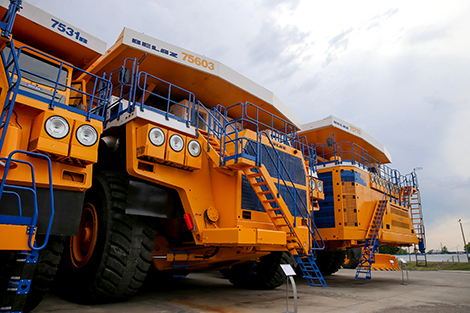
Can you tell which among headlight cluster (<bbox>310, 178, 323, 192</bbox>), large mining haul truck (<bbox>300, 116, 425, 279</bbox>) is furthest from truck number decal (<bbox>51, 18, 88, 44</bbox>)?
large mining haul truck (<bbox>300, 116, 425, 279</bbox>)

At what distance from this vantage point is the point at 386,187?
1253 cm

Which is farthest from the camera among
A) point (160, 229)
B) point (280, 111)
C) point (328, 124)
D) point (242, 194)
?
point (328, 124)

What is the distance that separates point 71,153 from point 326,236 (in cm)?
861

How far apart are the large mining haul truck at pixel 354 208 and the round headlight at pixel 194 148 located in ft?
20.6

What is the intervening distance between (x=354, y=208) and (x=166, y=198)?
7022 mm

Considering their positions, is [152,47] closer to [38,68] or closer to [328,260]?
[38,68]

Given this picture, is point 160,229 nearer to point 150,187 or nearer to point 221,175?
point 150,187

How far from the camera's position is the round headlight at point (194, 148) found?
5.88 meters

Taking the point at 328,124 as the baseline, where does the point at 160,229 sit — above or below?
below

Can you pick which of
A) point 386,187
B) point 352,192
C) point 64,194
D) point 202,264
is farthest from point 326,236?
point 64,194

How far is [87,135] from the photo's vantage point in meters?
4.38

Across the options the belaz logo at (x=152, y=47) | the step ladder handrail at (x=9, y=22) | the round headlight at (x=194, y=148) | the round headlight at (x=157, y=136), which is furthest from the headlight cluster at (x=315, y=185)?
the step ladder handrail at (x=9, y=22)

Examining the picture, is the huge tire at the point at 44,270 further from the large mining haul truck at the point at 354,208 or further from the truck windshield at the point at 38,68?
the large mining haul truck at the point at 354,208

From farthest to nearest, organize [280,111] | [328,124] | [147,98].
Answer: [328,124]
[280,111]
[147,98]
